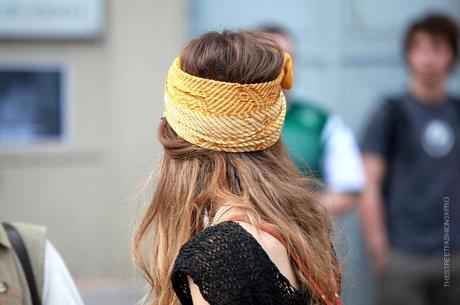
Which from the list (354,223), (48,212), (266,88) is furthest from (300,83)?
(266,88)

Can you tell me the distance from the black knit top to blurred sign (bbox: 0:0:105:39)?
4.01 meters

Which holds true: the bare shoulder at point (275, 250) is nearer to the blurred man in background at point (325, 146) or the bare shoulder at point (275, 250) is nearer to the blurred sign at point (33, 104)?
the blurred man in background at point (325, 146)

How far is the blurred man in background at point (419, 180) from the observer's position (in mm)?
5672

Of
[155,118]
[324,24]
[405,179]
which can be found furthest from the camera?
[324,24]

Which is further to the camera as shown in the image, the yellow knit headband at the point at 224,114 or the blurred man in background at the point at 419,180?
the blurred man in background at the point at 419,180

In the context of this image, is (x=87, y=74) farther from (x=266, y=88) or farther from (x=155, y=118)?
(x=266, y=88)

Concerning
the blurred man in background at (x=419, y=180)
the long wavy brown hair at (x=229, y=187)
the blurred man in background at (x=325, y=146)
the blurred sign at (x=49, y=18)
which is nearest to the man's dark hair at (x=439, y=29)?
the blurred man in background at (x=419, y=180)

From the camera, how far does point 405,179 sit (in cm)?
573

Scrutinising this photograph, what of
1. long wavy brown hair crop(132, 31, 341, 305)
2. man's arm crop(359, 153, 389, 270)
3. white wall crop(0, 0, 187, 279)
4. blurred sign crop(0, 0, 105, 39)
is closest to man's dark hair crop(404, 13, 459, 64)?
man's arm crop(359, 153, 389, 270)

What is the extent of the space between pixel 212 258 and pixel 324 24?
477 cm

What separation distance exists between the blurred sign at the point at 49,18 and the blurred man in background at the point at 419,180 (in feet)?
5.82

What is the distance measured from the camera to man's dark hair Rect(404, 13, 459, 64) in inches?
231

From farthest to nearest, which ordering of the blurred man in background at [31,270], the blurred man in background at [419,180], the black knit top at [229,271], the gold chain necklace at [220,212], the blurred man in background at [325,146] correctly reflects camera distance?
the blurred man in background at [419,180]
the blurred man in background at [325,146]
the blurred man in background at [31,270]
the gold chain necklace at [220,212]
the black knit top at [229,271]

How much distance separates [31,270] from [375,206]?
10.9 ft
